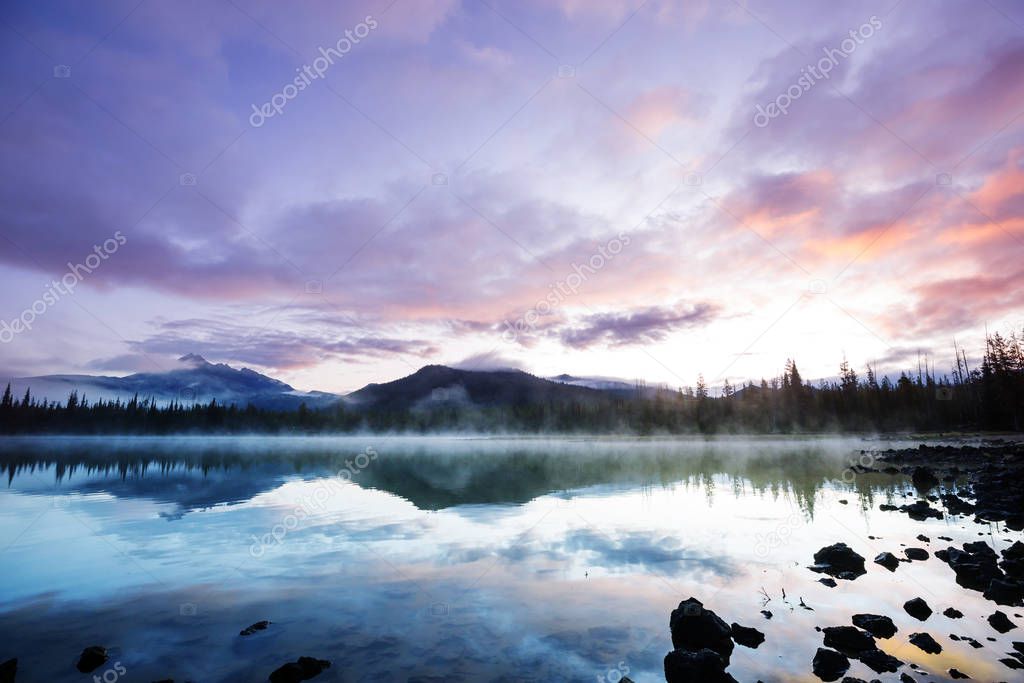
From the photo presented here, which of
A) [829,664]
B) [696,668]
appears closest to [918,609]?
[829,664]

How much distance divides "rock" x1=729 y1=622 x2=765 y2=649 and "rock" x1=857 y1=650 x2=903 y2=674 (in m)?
1.81

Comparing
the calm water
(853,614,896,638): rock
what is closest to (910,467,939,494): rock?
the calm water

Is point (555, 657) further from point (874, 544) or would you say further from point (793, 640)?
point (874, 544)

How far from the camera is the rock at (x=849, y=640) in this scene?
1019 cm

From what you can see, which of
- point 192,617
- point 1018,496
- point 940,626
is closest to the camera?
point 940,626

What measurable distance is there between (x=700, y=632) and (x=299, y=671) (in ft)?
26.4

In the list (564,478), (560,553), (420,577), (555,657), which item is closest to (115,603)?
(420,577)

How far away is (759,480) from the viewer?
4000 centimetres

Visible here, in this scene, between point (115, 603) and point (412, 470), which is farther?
point (412, 470)

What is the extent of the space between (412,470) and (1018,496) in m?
47.9

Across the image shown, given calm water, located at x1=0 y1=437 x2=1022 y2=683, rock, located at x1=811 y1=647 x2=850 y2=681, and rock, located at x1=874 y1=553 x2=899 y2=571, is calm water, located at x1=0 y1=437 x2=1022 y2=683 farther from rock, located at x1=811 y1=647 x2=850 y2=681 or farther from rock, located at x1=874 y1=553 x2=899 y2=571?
rock, located at x1=874 y1=553 x2=899 y2=571

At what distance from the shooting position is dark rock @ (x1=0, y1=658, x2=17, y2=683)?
29.4 feet

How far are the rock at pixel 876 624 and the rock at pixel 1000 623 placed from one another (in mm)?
2067

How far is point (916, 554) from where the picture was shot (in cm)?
1688
